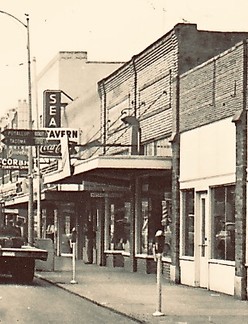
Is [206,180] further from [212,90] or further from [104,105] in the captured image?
[104,105]

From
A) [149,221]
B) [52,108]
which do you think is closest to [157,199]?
[149,221]

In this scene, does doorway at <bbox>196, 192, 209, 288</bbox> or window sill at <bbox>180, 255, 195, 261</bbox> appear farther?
window sill at <bbox>180, 255, 195, 261</bbox>

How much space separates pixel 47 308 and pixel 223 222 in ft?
20.1

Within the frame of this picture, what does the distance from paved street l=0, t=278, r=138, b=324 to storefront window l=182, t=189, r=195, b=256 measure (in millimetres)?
3720

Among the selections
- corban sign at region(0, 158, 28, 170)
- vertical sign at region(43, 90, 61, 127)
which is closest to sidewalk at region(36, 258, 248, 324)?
vertical sign at region(43, 90, 61, 127)

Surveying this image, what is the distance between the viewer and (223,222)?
23.3 meters

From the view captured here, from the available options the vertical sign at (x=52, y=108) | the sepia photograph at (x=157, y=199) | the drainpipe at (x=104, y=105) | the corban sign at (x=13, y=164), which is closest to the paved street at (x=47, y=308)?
the sepia photograph at (x=157, y=199)

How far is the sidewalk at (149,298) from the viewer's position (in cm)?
1691

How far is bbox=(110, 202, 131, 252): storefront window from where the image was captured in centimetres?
3387

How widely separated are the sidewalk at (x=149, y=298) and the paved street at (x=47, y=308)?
31 centimetres

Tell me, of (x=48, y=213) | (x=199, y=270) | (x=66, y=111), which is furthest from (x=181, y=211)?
(x=48, y=213)

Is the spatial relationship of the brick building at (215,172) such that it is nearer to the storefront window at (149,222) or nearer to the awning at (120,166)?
the awning at (120,166)

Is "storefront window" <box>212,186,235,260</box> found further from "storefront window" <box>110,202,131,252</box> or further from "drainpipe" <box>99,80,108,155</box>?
"drainpipe" <box>99,80,108,155</box>

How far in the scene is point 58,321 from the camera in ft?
52.9
